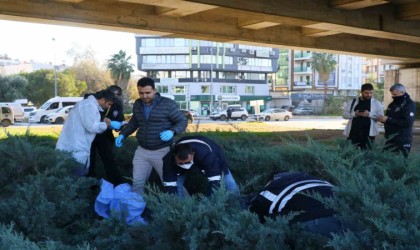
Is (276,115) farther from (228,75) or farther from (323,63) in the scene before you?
(323,63)

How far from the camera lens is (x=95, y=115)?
5484 mm

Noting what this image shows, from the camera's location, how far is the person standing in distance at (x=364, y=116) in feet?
21.9

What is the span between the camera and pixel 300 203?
3.07 m

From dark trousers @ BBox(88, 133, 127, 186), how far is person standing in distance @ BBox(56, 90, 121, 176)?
458 millimetres

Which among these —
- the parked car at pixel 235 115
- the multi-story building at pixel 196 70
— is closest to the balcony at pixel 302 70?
the multi-story building at pixel 196 70

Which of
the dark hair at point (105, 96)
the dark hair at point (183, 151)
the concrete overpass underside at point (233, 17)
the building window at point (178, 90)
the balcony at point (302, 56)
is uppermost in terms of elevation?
the balcony at point (302, 56)

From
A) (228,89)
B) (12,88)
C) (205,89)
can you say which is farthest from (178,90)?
(12,88)

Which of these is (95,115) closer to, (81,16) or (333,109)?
(81,16)

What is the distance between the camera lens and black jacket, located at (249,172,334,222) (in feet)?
9.79

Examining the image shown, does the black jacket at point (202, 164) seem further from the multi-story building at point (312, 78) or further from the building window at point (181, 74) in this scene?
the multi-story building at point (312, 78)

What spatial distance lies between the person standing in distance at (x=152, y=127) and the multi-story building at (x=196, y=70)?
6638 cm

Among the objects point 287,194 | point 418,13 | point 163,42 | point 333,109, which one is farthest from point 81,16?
point 163,42

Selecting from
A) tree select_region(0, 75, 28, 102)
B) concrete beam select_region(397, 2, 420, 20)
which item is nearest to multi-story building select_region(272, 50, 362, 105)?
tree select_region(0, 75, 28, 102)

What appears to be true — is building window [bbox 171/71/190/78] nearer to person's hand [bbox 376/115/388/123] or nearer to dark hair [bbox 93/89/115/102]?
person's hand [bbox 376/115/388/123]
